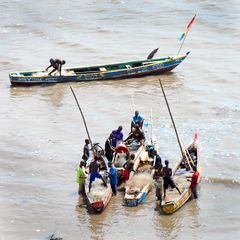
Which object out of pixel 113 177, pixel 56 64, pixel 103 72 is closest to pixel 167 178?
pixel 113 177

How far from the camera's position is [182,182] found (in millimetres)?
17703

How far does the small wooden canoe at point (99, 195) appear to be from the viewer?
658 inches

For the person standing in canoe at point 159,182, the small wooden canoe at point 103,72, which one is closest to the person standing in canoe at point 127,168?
the person standing in canoe at point 159,182

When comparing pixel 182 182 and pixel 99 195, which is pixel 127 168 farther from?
pixel 182 182

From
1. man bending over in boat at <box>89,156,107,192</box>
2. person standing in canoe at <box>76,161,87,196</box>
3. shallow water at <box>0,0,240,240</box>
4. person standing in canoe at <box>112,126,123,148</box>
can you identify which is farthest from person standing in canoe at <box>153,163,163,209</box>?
person standing in canoe at <box>112,126,123,148</box>

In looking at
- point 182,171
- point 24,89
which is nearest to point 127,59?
point 24,89

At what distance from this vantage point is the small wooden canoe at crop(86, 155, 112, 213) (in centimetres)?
1672

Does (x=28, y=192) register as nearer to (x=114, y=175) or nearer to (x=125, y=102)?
(x=114, y=175)

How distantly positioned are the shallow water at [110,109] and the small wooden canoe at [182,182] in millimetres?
265

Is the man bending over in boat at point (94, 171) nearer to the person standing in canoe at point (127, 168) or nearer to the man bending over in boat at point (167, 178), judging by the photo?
the person standing in canoe at point (127, 168)

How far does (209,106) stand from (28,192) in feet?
33.9

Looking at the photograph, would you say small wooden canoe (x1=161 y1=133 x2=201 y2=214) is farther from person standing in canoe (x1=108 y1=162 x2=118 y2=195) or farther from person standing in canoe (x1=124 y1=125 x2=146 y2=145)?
person standing in canoe (x1=124 y1=125 x2=146 y2=145)

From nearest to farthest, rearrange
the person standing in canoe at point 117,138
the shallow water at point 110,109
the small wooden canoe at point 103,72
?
1. the shallow water at point 110,109
2. the person standing in canoe at point 117,138
3. the small wooden canoe at point 103,72

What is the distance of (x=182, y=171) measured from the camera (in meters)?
18.5
